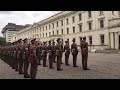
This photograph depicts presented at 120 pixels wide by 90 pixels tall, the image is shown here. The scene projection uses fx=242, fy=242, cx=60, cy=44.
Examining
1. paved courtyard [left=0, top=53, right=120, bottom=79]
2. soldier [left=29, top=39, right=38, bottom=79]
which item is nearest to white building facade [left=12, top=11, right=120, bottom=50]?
paved courtyard [left=0, top=53, right=120, bottom=79]

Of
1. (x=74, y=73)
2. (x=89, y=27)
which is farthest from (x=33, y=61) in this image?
(x=89, y=27)

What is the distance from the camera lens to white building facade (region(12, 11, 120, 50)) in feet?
149

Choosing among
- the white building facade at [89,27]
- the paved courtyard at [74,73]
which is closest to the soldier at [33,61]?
the paved courtyard at [74,73]

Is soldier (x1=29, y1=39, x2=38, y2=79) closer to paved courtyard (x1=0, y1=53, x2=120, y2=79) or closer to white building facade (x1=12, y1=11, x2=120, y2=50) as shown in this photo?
paved courtyard (x1=0, y1=53, x2=120, y2=79)

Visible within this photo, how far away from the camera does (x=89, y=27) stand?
52.9m

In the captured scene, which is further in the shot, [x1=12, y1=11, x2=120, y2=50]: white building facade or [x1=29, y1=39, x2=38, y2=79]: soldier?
[x1=12, y1=11, x2=120, y2=50]: white building facade

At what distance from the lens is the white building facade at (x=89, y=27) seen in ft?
149

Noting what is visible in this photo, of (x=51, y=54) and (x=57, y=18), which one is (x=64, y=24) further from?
(x=51, y=54)

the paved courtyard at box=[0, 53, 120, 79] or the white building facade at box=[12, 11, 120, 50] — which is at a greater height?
the white building facade at box=[12, 11, 120, 50]

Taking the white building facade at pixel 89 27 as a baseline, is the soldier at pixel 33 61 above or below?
below

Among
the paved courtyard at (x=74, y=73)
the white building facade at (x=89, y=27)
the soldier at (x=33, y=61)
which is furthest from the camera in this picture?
the white building facade at (x=89, y=27)

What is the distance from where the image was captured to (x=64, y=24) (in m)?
63.0

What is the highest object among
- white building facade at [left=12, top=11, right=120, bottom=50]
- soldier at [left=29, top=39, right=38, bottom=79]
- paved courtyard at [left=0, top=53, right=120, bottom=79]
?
white building facade at [left=12, top=11, right=120, bottom=50]

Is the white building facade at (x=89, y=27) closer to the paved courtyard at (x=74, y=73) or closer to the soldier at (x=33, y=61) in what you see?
the paved courtyard at (x=74, y=73)
